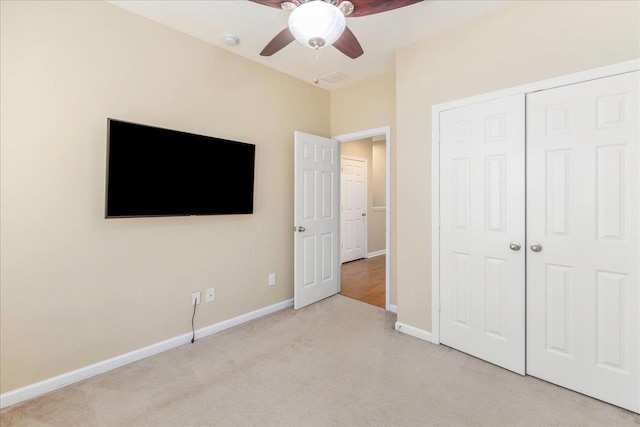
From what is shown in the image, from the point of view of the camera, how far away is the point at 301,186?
341cm

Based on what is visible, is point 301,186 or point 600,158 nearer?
point 600,158

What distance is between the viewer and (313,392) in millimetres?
1958

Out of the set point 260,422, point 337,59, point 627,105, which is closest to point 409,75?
point 337,59

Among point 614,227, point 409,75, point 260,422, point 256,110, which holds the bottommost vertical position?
point 260,422

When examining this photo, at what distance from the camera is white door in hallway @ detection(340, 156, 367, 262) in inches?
227

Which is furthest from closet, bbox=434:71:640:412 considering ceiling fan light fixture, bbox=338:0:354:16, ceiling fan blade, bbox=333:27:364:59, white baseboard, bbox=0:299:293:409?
white baseboard, bbox=0:299:293:409

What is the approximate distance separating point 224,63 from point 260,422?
2969mm

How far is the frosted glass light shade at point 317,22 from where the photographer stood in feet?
4.54

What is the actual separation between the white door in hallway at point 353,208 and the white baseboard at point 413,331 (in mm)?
2876

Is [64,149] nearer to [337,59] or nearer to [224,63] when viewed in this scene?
[224,63]

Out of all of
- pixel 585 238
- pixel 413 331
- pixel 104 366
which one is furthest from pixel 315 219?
pixel 585 238

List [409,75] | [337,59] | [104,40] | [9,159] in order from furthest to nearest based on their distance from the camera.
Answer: [337,59] → [409,75] → [104,40] → [9,159]

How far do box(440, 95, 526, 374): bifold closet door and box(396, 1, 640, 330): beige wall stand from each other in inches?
6.7

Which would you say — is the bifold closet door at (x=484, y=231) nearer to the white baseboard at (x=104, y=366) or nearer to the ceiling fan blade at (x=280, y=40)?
the ceiling fan blade at (x=280, y=40)
